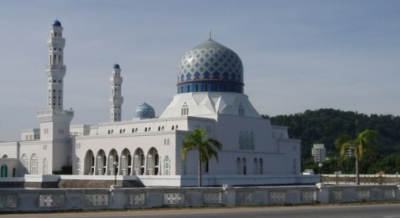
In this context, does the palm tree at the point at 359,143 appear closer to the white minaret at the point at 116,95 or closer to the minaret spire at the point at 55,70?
the minaret spire at the point at 55,70

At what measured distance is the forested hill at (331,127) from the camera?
11544 cm

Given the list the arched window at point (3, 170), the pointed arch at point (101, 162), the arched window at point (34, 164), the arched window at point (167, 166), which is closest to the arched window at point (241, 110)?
the arched window at point (167, 166)

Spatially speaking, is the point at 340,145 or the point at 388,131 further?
the point at 388,131

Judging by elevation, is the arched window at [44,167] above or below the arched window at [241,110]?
below

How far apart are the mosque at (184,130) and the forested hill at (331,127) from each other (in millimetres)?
50850

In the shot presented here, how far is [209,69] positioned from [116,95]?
1333cm

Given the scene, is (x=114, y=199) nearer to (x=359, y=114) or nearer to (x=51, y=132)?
(x=51, y=132)

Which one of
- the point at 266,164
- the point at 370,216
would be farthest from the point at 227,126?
the point at 370,216

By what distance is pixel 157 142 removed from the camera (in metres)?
53.2

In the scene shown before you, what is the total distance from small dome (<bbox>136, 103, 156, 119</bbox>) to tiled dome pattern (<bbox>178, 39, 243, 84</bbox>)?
811 centimetres

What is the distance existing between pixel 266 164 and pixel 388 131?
71.2 m

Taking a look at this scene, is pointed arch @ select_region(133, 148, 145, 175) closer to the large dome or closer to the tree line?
the large dome

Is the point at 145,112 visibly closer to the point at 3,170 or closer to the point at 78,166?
the point at 78,166

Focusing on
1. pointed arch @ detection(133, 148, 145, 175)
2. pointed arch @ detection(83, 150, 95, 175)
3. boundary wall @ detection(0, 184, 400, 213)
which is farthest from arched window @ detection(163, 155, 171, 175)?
boundary wall @ detection(0, 184, 400, 213)
